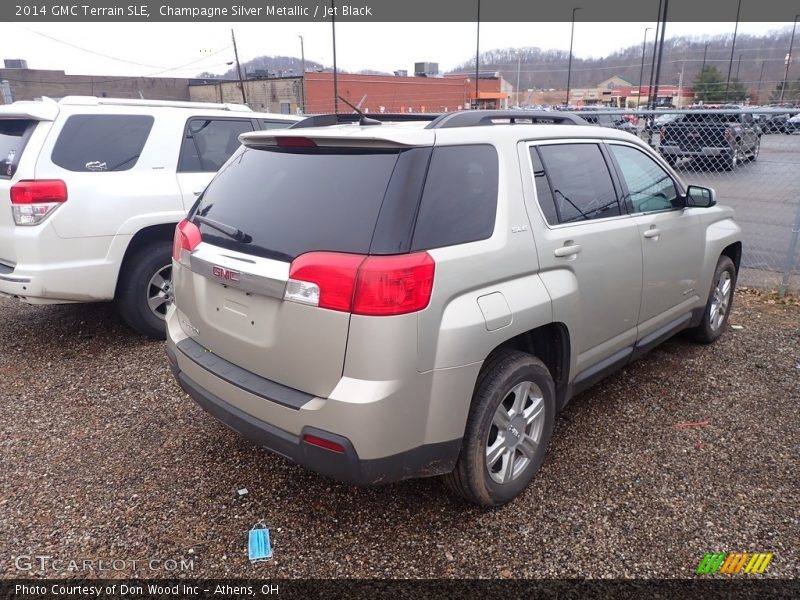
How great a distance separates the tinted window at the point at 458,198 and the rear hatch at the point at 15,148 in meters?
3.40

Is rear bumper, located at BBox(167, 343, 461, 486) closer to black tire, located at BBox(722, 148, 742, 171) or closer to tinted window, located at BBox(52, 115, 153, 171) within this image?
tinted window, located at BBox(52, 115, 153, 171)

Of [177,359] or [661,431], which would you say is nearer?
[177,359]

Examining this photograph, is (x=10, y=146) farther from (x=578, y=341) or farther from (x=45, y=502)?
(x=578, y=341)

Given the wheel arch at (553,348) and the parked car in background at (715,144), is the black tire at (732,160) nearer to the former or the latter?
the parked car in background at (715,144)

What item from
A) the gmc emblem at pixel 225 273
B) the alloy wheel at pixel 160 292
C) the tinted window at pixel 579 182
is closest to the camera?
the gmc emblem at pixel 225 273

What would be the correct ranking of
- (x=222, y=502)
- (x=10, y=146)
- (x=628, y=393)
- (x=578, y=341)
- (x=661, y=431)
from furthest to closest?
(x=10, y=146), (x=628, y=393), (x=661, y=431), (x=578, y=341), (x=222, y=502)

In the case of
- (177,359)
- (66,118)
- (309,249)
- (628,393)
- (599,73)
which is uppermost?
(599,73)

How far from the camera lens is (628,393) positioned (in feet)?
13.5

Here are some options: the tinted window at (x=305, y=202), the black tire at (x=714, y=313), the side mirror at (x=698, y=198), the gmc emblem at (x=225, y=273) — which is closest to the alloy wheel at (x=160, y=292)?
the tinted window at (x=305, y=202)

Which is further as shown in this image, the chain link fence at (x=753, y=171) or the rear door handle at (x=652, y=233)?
the chain link fence at (x=753, y=171)

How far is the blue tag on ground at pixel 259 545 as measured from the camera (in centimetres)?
255

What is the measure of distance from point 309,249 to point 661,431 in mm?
2613

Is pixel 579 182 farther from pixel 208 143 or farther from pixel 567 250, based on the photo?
pixel 208 143
